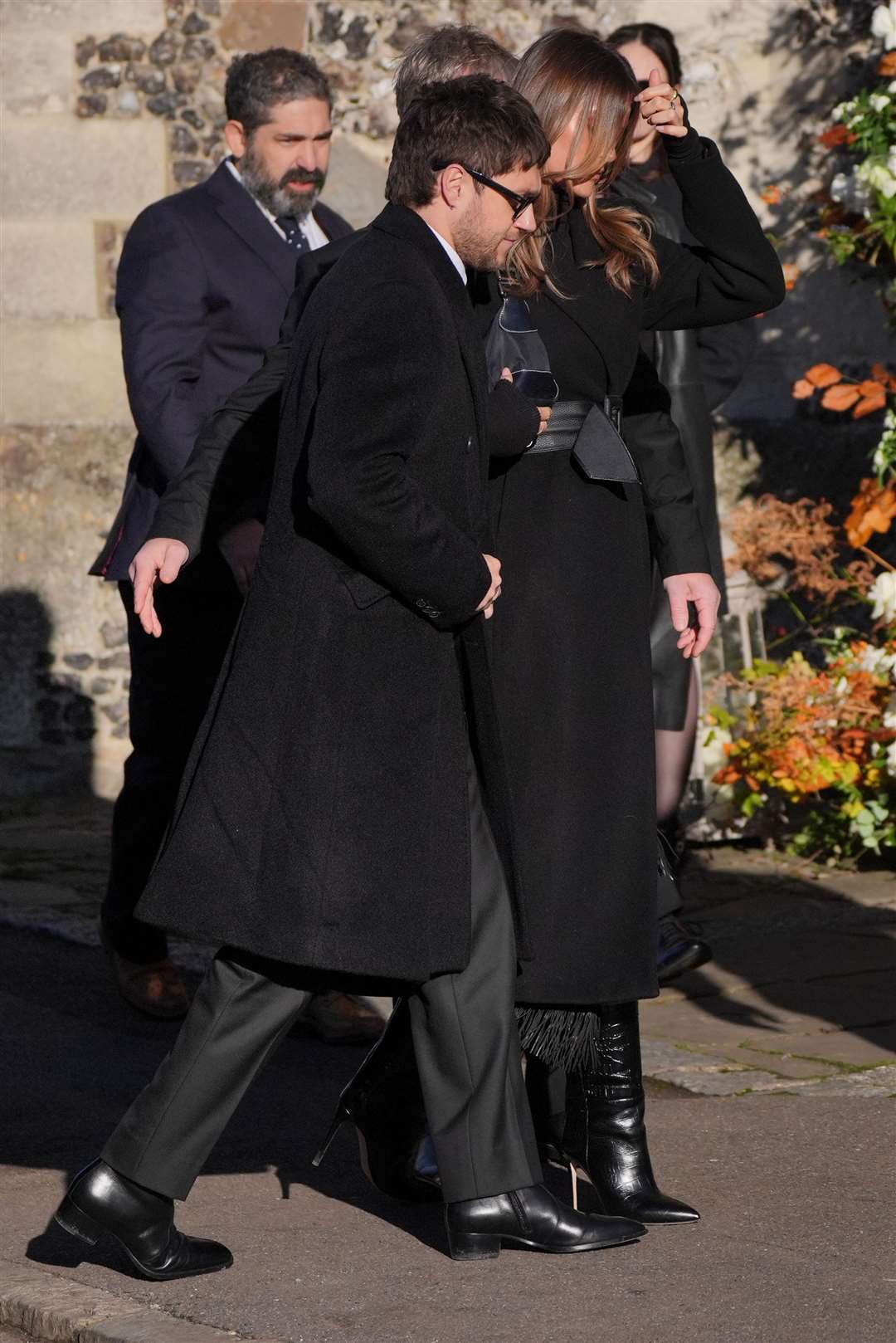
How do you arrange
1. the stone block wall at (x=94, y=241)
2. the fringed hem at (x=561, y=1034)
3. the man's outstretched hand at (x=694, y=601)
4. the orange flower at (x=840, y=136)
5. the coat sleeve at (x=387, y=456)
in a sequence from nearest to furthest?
the coat sleeve at (x=387, y=456) → the fringed hem at (x=561, y=1034) → the man's outstretched hand at (x=694, y=601) → the orange flower at (x=840, y=136) → the stone block wall at (x=94, y=241)

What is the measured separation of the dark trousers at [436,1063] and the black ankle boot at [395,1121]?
230mm

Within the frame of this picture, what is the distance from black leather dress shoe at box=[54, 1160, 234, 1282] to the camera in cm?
318

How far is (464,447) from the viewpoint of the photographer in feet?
10.6

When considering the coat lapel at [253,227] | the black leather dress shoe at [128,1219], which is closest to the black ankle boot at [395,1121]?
the black leather dress shoe at [128,1219]

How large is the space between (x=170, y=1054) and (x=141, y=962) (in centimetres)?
182

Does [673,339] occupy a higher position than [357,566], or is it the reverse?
[673,339]

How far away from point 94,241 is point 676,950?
418cm

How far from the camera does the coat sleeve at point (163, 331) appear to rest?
4.70 meters

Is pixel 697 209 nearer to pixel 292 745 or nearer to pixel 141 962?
pixel 292 745

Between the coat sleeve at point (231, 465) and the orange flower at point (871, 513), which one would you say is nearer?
the coat sleeve at point (231, 465)

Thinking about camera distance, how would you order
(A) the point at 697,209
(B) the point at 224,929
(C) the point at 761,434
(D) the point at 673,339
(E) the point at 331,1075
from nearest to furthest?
1. (B) the point at 224,929
2. (A) the point at 697,209
3. (E) the point at 331,1075
4. (D) the point at 673,339
5. (C) the point at 761,434

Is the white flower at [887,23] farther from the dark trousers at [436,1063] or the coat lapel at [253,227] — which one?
the dark trousers at [436,1063]

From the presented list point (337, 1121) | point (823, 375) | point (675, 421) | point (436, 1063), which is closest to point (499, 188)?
point (436, 1063)

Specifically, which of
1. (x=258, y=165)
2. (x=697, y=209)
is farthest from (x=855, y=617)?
(x=697, y=209)
